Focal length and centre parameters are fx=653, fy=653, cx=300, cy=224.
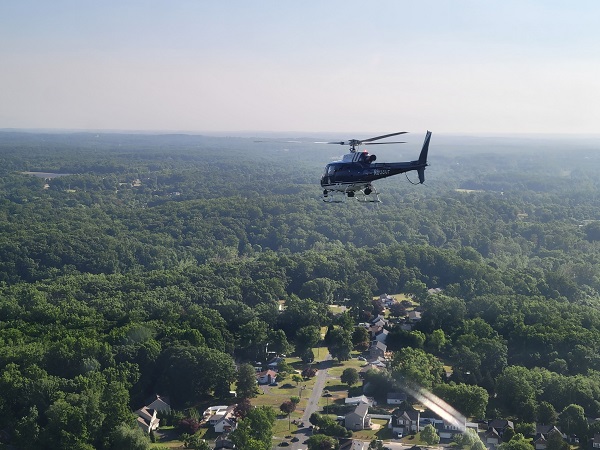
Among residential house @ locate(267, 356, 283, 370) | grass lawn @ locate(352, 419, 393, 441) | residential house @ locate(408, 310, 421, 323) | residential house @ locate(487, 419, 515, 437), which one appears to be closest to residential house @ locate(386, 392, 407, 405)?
grass lawn @ locate(352, 419, 393, 441)

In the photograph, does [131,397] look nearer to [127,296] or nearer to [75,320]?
[75,320]

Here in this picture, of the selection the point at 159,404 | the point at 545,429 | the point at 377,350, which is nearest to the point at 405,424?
the point at 545,429

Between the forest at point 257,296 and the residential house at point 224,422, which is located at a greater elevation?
the forest at point 257,296

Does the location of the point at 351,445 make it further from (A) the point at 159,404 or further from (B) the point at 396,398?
(A) the point at 159,404

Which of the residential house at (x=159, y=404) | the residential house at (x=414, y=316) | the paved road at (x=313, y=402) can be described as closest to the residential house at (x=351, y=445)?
the paved road at (x=313, y=402)

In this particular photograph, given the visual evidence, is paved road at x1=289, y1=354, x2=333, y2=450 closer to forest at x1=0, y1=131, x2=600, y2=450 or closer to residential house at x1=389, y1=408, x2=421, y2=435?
forest at x1=0, y1=131, x2=600, y2=450

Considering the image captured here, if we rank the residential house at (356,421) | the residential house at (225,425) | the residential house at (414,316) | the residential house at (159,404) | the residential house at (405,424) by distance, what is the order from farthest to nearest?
the residential house at (414,316)
the residential house at (159,404)
the residential house at (356,421)
the residential house at (405,424)
the residential house at (225,425)

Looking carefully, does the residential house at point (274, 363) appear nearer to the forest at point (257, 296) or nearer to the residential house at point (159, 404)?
the forest at point (257, 296)
